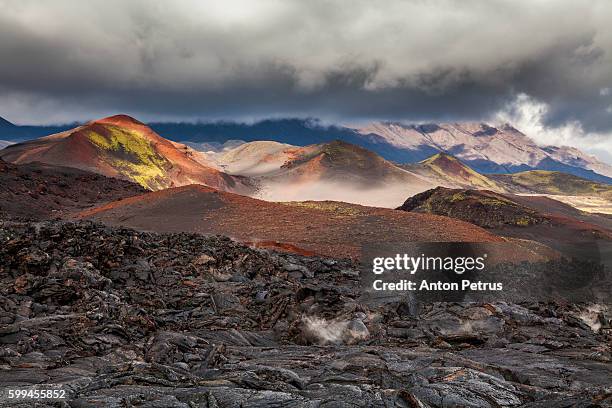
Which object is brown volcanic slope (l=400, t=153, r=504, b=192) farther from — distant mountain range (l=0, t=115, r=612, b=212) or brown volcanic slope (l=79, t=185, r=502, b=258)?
brown volcanic slope (l=79, t=185, r=502, b=258)

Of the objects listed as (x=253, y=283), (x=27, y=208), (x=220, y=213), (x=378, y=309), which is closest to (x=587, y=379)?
(x=378, y=309)

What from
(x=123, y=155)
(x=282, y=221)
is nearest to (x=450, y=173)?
(x=123, y=155)

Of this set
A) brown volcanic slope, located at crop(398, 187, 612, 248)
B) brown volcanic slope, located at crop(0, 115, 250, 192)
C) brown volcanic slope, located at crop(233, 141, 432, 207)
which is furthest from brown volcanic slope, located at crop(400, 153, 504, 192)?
brown volcanic slope, located at crop(398, 187, 612, 248)

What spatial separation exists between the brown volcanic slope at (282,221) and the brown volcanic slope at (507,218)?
17.1 m

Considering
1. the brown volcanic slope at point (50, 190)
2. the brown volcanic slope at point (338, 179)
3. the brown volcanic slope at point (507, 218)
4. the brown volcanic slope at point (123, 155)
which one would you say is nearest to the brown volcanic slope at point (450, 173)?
the brown volcanic slope at point (338, 179)

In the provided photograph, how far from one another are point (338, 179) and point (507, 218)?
60524 millimetres

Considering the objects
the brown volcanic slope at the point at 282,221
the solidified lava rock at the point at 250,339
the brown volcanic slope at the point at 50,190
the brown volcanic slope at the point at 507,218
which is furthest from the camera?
the brown volcanic slope at the point at 507,218

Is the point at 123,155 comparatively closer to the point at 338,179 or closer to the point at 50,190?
the point at 50,190

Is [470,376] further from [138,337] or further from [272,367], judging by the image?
[138,337]

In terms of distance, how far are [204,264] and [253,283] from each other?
3.38 m

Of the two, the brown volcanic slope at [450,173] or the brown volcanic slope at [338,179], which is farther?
the brown volcanic slope at [450,173]

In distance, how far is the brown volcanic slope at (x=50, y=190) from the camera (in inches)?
1898

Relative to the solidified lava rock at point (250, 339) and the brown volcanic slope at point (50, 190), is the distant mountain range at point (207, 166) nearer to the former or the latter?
the brown volcanic slope at point (50, 190)

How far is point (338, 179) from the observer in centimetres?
11444
